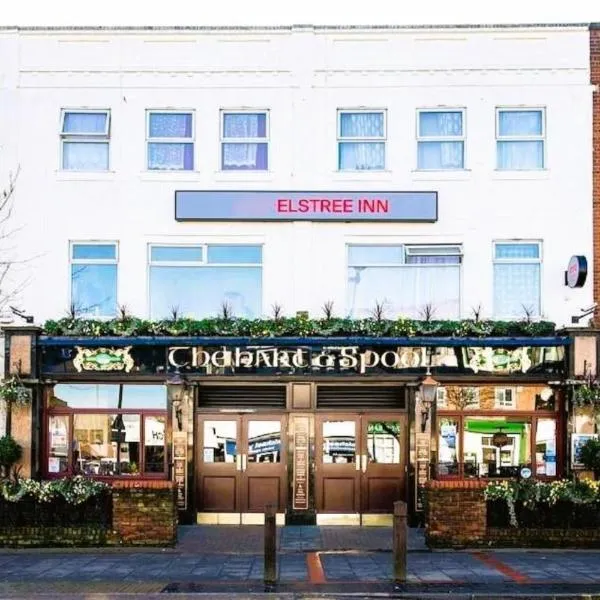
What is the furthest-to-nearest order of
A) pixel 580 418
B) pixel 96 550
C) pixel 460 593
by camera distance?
pixel 580 418 < pixel 96 550 < pixel 460 593

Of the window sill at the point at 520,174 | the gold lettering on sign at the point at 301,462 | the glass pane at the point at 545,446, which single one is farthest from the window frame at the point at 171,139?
the glass pane at the point at 545,446

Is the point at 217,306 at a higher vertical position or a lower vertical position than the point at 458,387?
higher

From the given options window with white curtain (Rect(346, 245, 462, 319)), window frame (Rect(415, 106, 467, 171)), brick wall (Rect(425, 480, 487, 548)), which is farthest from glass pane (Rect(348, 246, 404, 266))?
brick wall (Rect(425, 480, 487, 548))

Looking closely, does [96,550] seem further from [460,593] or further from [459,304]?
[459,304]

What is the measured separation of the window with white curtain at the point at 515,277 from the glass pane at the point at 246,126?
195 inches

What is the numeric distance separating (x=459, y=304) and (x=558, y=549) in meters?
5.12

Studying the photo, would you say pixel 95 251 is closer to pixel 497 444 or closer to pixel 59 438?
pixel 59 438

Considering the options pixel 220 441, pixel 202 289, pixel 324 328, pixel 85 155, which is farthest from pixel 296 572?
pixel 85 155

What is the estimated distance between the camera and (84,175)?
17.8 metres

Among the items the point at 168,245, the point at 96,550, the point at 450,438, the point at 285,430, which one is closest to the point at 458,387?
the point at 450,438

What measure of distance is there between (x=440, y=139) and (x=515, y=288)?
315 cm

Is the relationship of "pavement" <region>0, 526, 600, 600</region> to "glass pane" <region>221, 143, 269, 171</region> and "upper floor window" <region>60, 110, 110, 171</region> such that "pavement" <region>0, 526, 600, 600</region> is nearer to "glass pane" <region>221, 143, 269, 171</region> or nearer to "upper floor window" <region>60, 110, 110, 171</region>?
"glass pane" <region>221, 143, 269, 171</region>

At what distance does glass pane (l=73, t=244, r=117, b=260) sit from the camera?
1780 centimetres

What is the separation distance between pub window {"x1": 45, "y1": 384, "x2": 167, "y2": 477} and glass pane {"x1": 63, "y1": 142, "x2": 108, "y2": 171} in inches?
164
